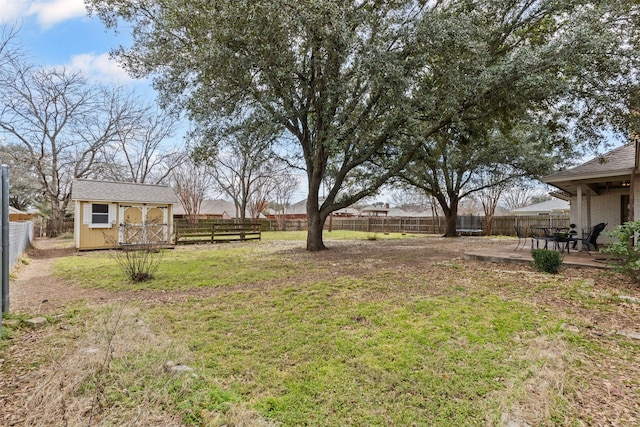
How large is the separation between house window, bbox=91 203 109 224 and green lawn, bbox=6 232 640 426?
810 cm

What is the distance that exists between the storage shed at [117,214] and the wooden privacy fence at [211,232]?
3.15 ft

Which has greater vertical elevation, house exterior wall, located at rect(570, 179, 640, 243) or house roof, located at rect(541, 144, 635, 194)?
house roof, located at rect(541, 144, 635, 194)

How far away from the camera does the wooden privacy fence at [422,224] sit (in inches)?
781

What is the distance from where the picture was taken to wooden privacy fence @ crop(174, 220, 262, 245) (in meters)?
15.1

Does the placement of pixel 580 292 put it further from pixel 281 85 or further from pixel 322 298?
pixel 281 85

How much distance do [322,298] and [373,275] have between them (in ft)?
6.43

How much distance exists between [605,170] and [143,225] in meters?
15.4

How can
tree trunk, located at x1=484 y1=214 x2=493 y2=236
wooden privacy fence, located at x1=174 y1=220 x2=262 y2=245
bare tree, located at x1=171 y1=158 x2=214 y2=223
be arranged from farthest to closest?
bare tree, located at x1=171 y1=158 x2=214 y2=223
tree trunk, located at x1=484 y1=214 x2=493 y2=236
wooden privacy fence, located at x1=174 y1=220 x2=262 y2=245

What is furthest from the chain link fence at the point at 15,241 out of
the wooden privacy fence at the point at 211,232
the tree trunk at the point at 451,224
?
the tree trunk at the point at 451,224

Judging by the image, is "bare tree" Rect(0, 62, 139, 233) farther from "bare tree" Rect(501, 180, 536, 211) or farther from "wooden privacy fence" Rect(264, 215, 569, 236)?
"bare tree" Rect(501, 180, 536, 211)

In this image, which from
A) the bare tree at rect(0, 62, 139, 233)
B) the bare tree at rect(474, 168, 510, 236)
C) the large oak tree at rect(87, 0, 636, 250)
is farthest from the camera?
the bare tree at rect(474, 168, 510, 236)

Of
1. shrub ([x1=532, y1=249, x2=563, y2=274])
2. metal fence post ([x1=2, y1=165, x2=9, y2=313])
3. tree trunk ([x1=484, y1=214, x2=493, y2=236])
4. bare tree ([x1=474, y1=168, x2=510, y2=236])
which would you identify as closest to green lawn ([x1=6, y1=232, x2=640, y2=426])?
shrub ([x1=532, y1=249, x2=563, y2=274])

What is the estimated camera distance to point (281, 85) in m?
8.97

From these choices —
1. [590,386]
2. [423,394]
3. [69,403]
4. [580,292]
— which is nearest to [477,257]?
[580,292]
